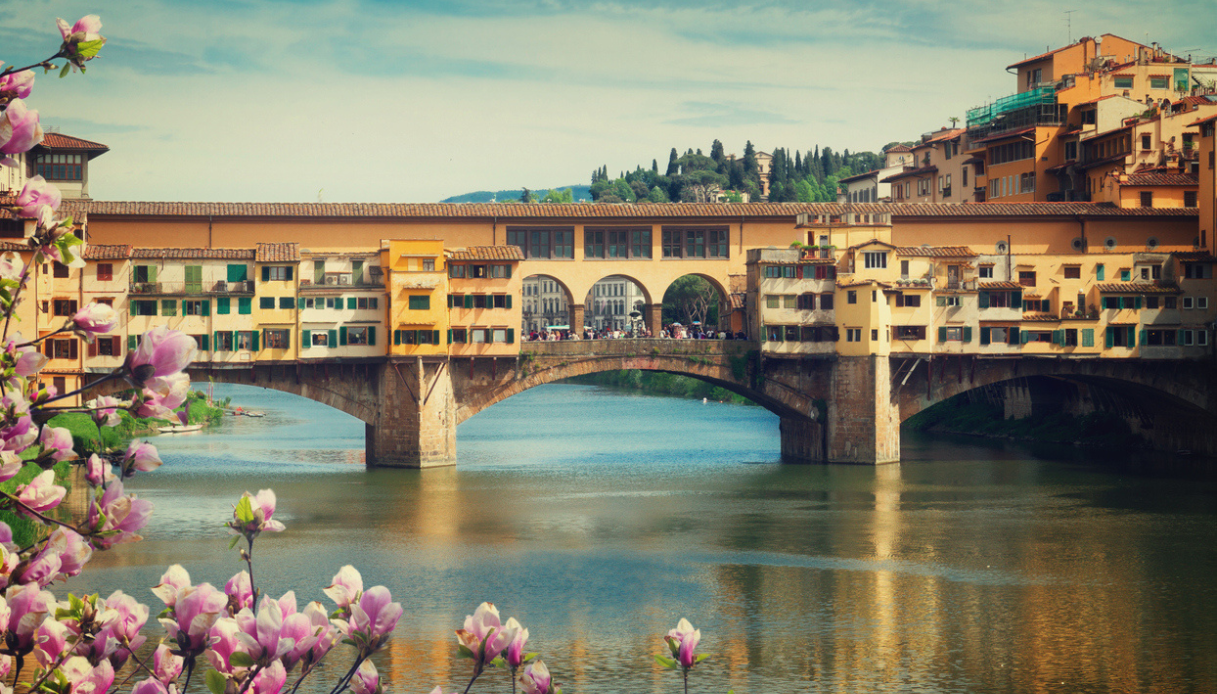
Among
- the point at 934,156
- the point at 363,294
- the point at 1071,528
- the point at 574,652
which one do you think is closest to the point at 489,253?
the point at 363,294

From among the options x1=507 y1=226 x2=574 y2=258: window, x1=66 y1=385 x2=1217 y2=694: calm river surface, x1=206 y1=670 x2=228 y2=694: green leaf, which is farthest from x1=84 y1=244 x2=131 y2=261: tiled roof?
x1=206 y1=670 x2=228 y2=694: green leaf

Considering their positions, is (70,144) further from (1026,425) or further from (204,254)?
(1026,425)

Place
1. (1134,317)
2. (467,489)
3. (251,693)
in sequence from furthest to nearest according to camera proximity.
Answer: (1134,317)
(467,489)
(251,693)

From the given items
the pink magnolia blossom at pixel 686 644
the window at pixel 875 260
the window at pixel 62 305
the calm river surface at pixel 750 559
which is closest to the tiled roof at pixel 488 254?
the calm river surface at pixel 750 559

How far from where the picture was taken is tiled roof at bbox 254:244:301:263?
4550 centimetres

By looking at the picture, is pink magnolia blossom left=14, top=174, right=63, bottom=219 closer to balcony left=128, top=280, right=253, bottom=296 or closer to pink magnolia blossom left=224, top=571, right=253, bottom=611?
pink magnolia blossom left=224, top=571, right=253, bottom=611

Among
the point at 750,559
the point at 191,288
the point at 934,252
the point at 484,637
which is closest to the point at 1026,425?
the point at 934,252

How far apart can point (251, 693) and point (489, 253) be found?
4290 cm

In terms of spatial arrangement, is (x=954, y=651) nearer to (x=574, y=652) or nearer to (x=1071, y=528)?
(x=574, y=652)

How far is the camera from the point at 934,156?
69000 millimetres

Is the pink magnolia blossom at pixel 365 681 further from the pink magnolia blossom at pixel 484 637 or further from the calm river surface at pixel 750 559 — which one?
the calm river surface at pixel 750 559

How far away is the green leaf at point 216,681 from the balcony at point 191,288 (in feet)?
139

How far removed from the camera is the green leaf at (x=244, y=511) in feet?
15.5

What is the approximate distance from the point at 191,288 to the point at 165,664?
1660 inches
